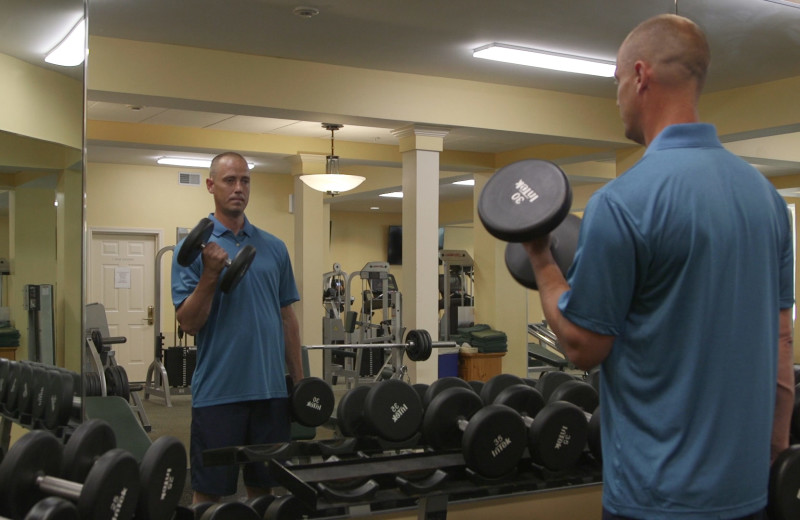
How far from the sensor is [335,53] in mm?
4648

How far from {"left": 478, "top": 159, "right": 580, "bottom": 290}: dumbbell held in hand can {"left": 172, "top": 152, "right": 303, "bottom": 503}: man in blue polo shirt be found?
1044 mm

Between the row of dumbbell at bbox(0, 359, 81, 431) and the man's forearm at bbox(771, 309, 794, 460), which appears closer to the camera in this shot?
the man's forearm at bbox(771, 309, 794, 460)

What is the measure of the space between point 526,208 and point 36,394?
5.06ft

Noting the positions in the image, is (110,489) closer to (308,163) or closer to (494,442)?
(494,442)

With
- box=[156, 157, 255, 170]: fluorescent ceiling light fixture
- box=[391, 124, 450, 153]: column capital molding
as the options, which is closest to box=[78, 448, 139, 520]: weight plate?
box=[391, 124, 450, 153]: column capital molding

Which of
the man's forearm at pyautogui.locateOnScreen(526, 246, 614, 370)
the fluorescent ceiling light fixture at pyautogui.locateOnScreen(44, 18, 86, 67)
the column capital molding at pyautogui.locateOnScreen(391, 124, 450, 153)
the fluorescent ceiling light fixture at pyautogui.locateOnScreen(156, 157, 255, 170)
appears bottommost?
the man's forearm at pyautogui.locateOnScreen(526, 246, 614, 370)

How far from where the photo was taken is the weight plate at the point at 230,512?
1.78m

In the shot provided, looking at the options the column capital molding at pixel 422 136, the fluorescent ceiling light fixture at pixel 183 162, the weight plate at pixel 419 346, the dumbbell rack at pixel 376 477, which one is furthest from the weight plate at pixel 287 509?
the fluorescent ceiling light fixture at pixel 183 162

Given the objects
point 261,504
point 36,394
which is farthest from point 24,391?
point 261,504

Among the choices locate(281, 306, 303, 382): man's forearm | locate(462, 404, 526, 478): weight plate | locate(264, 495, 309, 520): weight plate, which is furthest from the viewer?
locate(281, 306, 303, 382): man's forearm

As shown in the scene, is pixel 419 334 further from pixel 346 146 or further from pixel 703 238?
pixel 346 146

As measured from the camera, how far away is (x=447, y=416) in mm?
2340

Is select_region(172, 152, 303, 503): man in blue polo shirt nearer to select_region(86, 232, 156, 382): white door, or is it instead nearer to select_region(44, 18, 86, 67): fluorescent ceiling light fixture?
select_region(44, 18, 86, 67): fluorescent ceiling light fixture

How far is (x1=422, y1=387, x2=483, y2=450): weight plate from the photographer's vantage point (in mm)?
2322
